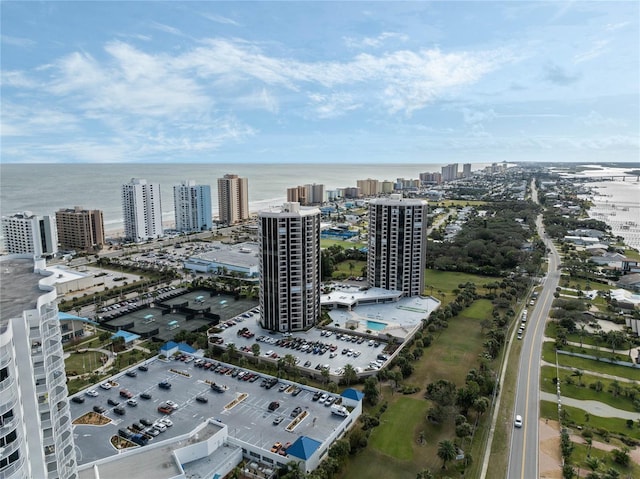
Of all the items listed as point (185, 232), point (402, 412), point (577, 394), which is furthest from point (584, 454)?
point (185, 232)

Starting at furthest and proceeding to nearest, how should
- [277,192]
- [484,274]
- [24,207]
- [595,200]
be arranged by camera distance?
[277,192] < [595,200] < [24,207] < [484,274]

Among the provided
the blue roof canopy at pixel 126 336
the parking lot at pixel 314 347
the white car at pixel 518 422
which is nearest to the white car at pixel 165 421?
the parking lot at pixel 314 347

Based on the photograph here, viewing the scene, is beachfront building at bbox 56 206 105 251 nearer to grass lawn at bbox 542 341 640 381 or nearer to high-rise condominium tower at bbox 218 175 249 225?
high-rise condominium tower at bbox 218 175 249 225

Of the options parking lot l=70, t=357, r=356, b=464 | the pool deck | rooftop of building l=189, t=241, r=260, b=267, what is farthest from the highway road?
rooftop of building l=189, t=241, r=260, b=267

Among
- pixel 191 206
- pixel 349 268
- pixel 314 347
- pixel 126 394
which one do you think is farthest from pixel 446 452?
pixel 191 206

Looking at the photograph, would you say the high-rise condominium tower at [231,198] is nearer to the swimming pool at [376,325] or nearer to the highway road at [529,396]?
the swimming pool at [376,325]

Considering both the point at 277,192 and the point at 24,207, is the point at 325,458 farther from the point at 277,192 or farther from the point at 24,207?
the point at 277,192

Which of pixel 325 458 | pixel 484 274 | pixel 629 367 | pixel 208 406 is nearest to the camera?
pixel 325 458
